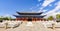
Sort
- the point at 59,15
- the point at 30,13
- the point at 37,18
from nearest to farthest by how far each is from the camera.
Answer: the point at 37,18, the point at 30,13, the point at 59,15

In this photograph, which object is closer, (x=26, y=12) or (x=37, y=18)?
(x=37, y=18)

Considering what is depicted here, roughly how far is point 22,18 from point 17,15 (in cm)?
241

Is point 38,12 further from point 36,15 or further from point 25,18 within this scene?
point 25,18

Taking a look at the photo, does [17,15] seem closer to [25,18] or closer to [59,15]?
[25,18]

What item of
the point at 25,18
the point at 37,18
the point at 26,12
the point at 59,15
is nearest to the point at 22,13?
→ the point at 26,12

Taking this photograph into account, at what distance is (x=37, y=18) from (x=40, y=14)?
387 centimetres

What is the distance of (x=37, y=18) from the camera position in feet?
105

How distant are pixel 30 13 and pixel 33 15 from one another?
1.46m

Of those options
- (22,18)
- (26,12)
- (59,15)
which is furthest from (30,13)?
(59,15)

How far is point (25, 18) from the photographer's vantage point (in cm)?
3259

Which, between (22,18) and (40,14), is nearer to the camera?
(22,18)

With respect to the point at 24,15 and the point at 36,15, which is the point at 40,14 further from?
the point at 24,15

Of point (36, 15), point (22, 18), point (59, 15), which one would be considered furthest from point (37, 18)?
point (59, 15)

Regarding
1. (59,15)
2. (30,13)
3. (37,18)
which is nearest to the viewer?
(37,18)
